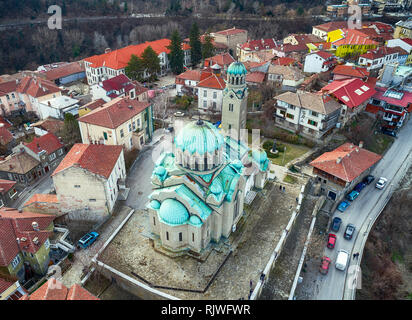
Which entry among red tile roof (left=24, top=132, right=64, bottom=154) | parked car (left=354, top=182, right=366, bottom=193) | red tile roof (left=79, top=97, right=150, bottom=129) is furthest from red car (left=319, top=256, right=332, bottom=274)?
red tile roof (left=24, top=132, right=64, bottom=154)

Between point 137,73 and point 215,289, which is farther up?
point 137,73

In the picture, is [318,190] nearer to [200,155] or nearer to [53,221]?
[200,155]

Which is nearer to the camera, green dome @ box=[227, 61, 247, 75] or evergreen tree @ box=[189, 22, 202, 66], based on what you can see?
green dome @ box=[227, 61, 247, 75]

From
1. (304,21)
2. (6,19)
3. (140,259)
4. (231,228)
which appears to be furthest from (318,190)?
(6,19)

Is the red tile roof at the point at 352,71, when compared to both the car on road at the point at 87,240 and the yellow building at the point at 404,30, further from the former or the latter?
the car on road at the point at 87,240

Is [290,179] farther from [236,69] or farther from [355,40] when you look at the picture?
[355,40]

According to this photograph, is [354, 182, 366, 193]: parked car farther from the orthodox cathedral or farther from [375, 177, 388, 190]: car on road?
the orthodox cathedral
